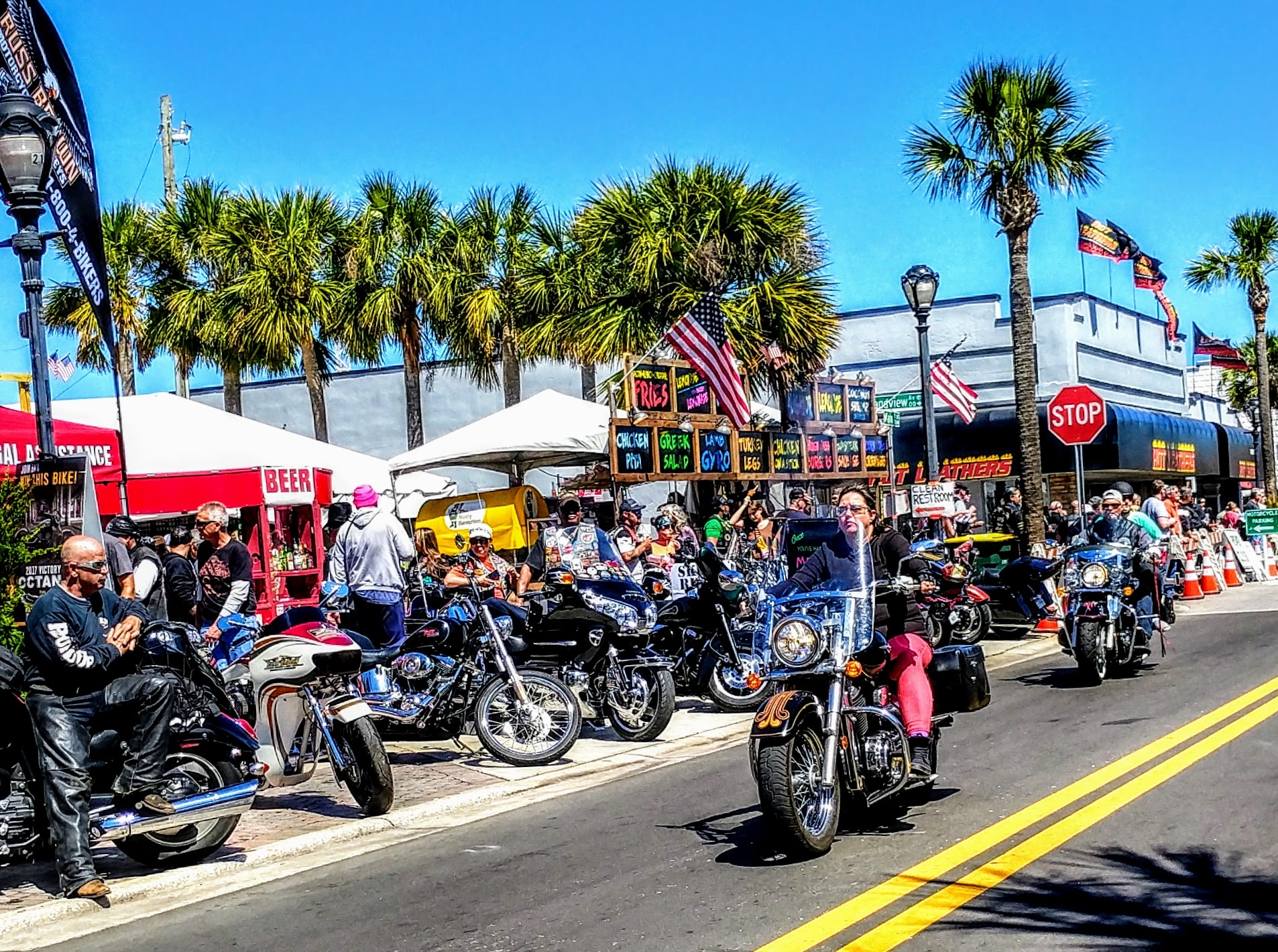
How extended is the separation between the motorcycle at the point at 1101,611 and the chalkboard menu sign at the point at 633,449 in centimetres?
730

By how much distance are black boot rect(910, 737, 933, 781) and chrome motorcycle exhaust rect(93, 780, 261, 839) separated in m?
3.34

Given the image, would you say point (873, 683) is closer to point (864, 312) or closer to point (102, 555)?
point (102, 555)

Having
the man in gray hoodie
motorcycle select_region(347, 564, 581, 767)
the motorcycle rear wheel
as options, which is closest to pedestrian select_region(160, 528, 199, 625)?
the man in gray hoodie

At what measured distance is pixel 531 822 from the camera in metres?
8.22

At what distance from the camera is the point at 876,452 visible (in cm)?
2631

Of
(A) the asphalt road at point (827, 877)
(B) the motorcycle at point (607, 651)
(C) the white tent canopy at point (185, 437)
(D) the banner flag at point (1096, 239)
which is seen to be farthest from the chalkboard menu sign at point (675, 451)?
(D) the banner flag at point (1096, 239)

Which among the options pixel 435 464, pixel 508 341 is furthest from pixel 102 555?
pixel 508 341

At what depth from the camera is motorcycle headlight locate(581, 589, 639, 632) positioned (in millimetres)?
10734

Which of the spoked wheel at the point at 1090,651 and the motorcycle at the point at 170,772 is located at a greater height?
the motorcycle at the point at 170,772

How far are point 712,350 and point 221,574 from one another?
10.1 m

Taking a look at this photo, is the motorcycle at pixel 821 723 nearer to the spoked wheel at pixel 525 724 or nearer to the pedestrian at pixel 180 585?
the spoked wheel at pixel 525 724

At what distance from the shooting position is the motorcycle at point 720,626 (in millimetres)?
12102

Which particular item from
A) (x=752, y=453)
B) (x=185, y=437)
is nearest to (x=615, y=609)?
(x=185, y=437)

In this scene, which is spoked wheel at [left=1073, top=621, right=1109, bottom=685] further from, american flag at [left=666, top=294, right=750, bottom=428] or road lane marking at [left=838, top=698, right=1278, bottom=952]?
american flag at [left=666, top=294, right=750, bottom=428]
